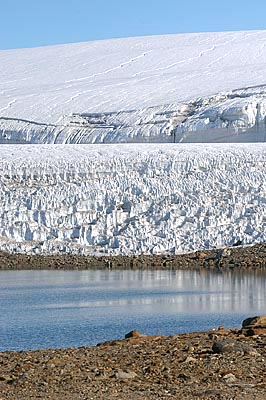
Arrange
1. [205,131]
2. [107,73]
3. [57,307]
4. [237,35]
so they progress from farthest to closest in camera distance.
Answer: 1. [237,35]
2. [107,73]
3. [205,131]
4. [57,307]

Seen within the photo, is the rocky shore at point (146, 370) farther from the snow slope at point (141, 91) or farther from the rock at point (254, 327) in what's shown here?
the snow slope at point (141, 91)

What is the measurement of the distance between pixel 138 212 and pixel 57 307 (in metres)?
8.03

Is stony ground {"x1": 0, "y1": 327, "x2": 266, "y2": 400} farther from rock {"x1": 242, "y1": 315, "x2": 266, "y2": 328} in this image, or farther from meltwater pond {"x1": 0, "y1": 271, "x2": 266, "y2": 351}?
meltwater pond {"x1": 0, "y1": 271, "x2": 266, "y2": 351}

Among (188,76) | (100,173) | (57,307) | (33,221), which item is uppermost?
(188,76)

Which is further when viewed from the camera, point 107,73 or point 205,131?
point 107,73

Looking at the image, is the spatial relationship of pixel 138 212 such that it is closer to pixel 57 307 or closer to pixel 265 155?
pixel 265 155

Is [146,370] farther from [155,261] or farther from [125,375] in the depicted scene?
[155,261]

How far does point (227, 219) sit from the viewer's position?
20.9 metres

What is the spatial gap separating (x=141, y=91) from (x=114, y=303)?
1792 centimetres

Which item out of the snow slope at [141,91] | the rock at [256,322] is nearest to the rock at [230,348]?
the rock at [256,322]

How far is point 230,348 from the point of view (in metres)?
8.04

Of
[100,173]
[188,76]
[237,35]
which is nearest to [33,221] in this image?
[100,173]

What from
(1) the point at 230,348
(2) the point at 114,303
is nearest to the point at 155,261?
(2) the point at 114,303

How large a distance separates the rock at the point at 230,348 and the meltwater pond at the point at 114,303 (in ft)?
7.01
